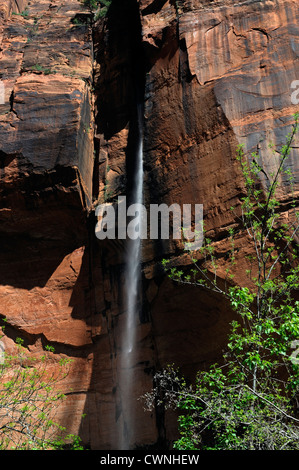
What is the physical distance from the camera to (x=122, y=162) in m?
15.1

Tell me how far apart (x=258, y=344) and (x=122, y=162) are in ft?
29.6

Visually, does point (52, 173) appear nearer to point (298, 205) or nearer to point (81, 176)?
point (81, 176)

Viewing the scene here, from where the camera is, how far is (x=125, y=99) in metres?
16.0

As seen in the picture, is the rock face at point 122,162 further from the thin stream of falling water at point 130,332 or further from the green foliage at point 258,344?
the green foliage at point 258,344

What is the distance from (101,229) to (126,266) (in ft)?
4.58

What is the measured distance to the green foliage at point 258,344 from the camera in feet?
24.7

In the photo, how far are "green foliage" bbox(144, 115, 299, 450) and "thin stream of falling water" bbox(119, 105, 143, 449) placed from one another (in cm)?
226

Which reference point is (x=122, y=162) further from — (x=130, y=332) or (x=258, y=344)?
(x=258, y=344)

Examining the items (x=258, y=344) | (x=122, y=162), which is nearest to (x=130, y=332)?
(x=122, y=162)

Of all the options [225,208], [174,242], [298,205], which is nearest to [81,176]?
[174,242]

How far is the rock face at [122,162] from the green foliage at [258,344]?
0.57 metres

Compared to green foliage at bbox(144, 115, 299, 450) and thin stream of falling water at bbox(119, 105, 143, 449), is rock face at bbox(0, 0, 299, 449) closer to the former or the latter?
thin stream of falling water at bbox(119, 105, 143, 449)

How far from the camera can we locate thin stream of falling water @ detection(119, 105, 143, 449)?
13.1m

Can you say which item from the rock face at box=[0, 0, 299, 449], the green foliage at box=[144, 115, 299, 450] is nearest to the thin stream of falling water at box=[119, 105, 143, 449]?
the rock face at box=[0, 0, 299, 449]
